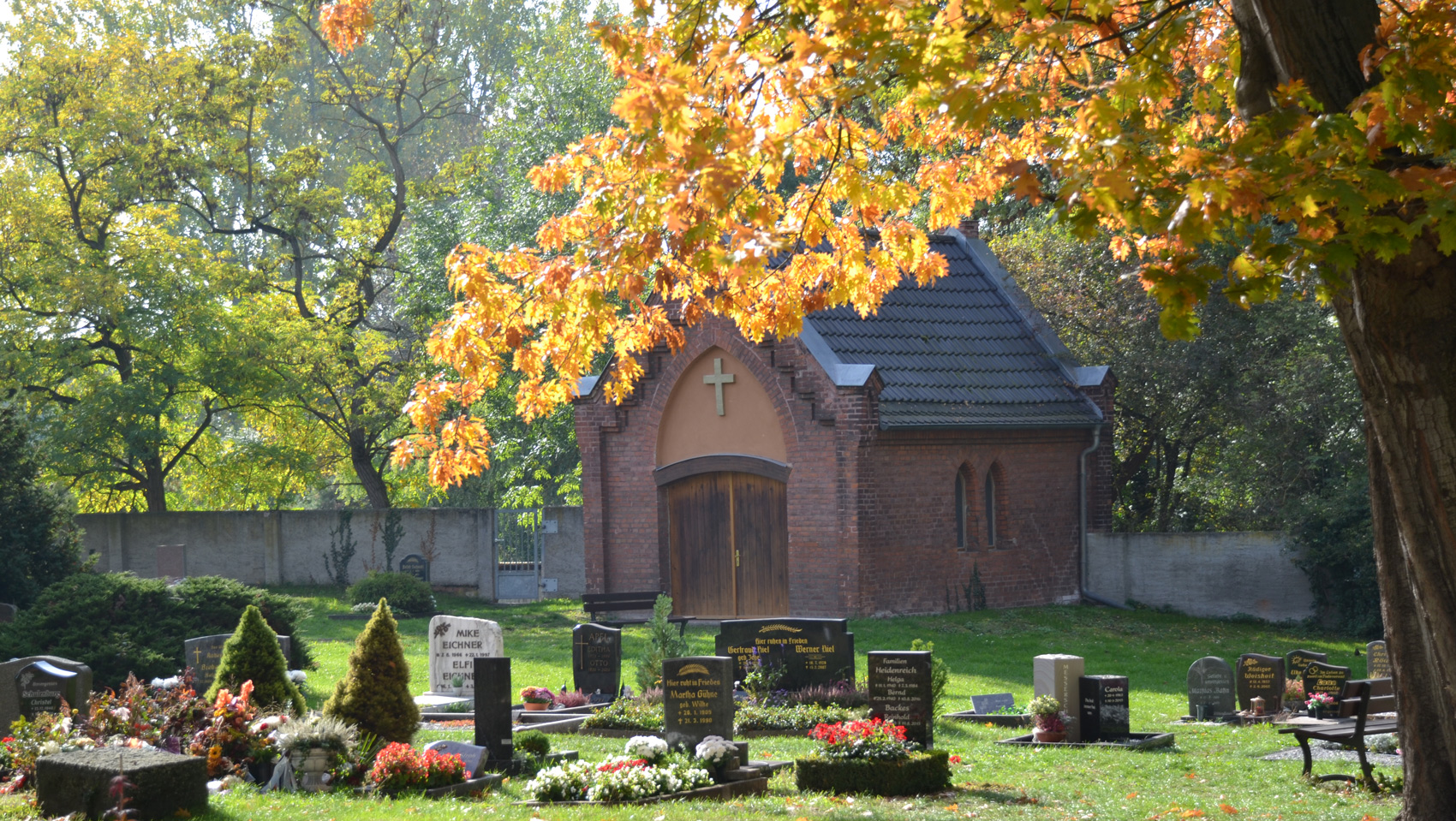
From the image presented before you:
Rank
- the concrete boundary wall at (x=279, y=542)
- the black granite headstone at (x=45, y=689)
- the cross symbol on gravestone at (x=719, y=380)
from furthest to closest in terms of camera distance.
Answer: the concrete boundary wall at (x=279, y=542), the cross symbol on gravestone at (x=719, y=380), the black granite headstone at (x=45, y=689)

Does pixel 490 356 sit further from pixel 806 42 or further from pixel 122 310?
pixel 122 310

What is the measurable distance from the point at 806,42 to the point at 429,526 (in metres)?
26.3

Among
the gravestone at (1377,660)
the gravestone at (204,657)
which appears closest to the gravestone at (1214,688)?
the gravestone at (1377,660)

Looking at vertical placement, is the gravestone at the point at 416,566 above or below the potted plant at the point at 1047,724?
above

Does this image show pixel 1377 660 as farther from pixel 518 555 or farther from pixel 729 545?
pixel 518 555

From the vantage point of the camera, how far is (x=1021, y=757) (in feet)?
41.3

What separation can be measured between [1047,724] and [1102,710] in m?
0.58

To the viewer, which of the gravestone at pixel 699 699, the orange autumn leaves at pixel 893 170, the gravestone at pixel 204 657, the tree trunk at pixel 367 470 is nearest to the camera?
the orange autumn leaves at pixel 893 170

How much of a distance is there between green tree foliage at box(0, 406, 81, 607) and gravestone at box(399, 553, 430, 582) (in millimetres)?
11679

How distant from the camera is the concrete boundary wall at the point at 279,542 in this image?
31.8m

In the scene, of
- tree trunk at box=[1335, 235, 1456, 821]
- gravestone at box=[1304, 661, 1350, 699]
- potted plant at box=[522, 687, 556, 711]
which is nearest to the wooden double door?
potted plant at box=[522, 687, 556, 711]

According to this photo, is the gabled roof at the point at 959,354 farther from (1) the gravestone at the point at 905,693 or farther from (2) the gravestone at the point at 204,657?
(2) the gravestone at the point at 204,657

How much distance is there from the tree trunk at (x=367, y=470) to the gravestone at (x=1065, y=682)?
23.9 meters

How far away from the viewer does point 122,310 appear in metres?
30.7
